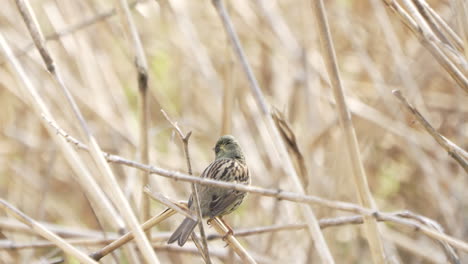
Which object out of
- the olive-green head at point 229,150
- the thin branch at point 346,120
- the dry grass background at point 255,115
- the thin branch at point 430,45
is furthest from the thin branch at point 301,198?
the dry grass background at point 255,115

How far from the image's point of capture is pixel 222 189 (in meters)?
1.98

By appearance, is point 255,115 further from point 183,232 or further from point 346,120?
point 346,120

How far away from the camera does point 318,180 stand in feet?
10.5

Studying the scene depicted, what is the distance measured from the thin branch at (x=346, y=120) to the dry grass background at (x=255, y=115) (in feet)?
4.39

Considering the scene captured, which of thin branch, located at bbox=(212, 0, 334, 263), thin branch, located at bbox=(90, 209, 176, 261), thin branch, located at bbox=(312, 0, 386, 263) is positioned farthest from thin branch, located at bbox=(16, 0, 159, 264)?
thin branch, located at bbox=(312, 0, 386, 263)

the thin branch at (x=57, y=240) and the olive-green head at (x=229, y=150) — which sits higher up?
the olive-green head at (x=229, y=150)

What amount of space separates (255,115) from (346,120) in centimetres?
204

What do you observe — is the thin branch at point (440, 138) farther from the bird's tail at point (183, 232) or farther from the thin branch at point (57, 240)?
the thin branch at point (57, 240)

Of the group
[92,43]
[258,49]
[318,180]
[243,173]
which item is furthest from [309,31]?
[243,173]

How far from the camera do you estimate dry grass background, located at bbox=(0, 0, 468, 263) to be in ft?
10.6

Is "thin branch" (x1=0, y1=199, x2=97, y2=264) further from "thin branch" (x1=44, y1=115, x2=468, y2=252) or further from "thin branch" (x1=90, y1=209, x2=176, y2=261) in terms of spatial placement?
"thin branch" (x1=44, y1=115, x2=468, y2=252)

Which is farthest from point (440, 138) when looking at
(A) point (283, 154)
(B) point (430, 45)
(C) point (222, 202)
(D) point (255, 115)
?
(D) point (255, 115)

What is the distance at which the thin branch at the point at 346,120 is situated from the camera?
1.50 m

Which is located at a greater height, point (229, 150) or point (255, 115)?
point (255, 115)
